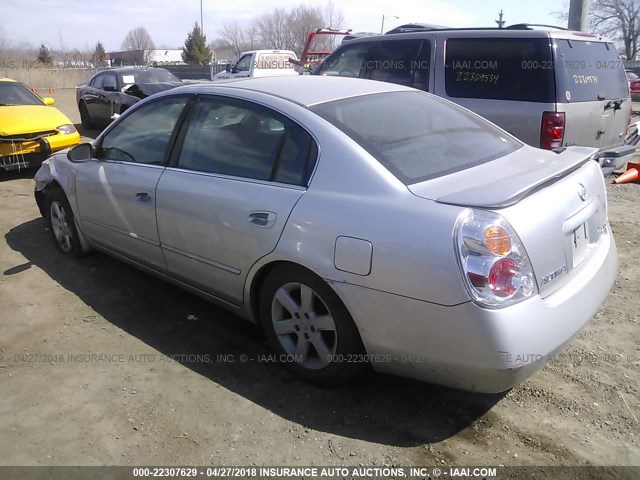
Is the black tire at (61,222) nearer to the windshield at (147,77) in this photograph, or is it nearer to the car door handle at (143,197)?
the car door handle at (143,197)

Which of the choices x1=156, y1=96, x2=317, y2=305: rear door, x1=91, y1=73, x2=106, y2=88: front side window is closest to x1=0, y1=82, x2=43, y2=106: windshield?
x1=91, y1=73, x2=106, y2=88: front side window

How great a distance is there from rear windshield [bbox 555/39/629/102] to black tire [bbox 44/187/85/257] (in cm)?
467

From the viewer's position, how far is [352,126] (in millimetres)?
2934

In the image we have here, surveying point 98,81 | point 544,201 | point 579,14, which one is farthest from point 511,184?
point 98,81

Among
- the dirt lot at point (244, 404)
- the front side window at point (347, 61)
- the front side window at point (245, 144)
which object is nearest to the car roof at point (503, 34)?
the front side window at point (347, 61)

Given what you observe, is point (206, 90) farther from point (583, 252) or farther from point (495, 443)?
point (495, 443)

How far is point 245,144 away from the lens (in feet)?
10.6

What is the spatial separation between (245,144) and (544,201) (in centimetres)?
169

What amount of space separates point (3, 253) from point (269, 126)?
340cm

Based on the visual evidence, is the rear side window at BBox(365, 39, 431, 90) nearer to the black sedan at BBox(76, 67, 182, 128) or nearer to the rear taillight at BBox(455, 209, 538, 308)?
the rear taillight at BBox(455, 209, 538, 308)

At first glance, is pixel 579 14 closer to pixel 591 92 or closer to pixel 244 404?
pixel 591 92

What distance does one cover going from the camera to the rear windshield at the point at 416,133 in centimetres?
279

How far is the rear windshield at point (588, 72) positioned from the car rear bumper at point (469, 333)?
3.39m

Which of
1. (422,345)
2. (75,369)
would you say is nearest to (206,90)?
(75,369)
